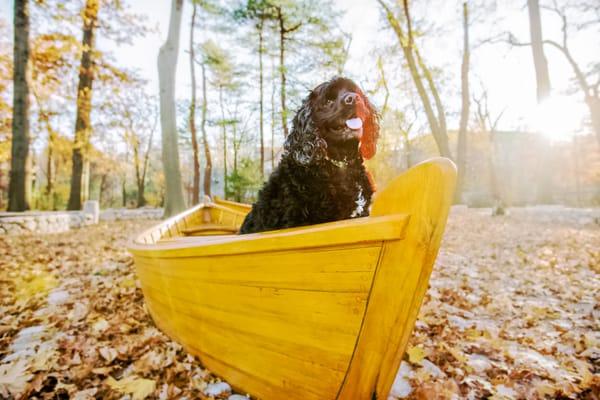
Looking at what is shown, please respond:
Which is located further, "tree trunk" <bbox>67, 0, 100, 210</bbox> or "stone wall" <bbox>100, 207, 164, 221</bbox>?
"stone wall" <bbox>100, 207, 164, 221</bbox>

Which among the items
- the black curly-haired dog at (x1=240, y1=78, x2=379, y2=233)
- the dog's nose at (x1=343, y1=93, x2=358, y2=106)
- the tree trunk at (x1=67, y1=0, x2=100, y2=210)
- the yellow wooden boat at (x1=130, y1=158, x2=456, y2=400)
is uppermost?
the tree trunk at (x1=67, y1=0, x2=100, y2=210)

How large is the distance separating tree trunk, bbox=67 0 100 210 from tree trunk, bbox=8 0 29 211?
266cm

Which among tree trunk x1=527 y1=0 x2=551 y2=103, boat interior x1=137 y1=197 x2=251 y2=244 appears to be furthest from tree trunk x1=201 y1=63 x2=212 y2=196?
tree trunk x1=527 y1=0 x2=551 y2=103

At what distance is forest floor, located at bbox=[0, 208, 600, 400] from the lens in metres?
1.77

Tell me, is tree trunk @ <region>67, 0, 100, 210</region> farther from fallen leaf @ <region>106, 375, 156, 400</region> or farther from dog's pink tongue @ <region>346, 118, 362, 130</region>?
dog's pink tongue @ <region>346, 118, 362, 130</region>

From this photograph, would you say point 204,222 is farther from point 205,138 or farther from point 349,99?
point 205,138

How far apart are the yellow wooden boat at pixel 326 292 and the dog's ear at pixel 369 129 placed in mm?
1753

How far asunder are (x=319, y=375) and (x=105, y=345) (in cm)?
200

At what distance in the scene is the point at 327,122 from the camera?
95.1 inches

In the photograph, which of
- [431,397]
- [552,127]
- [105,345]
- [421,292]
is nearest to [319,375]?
[421,292]

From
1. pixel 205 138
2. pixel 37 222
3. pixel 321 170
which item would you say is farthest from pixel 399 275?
pixel 205 138

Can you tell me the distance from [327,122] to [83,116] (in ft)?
43.4

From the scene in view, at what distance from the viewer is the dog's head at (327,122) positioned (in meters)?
2.30

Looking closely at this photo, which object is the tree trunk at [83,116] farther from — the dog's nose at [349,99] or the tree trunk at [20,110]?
the dog's nose at [349,99]
